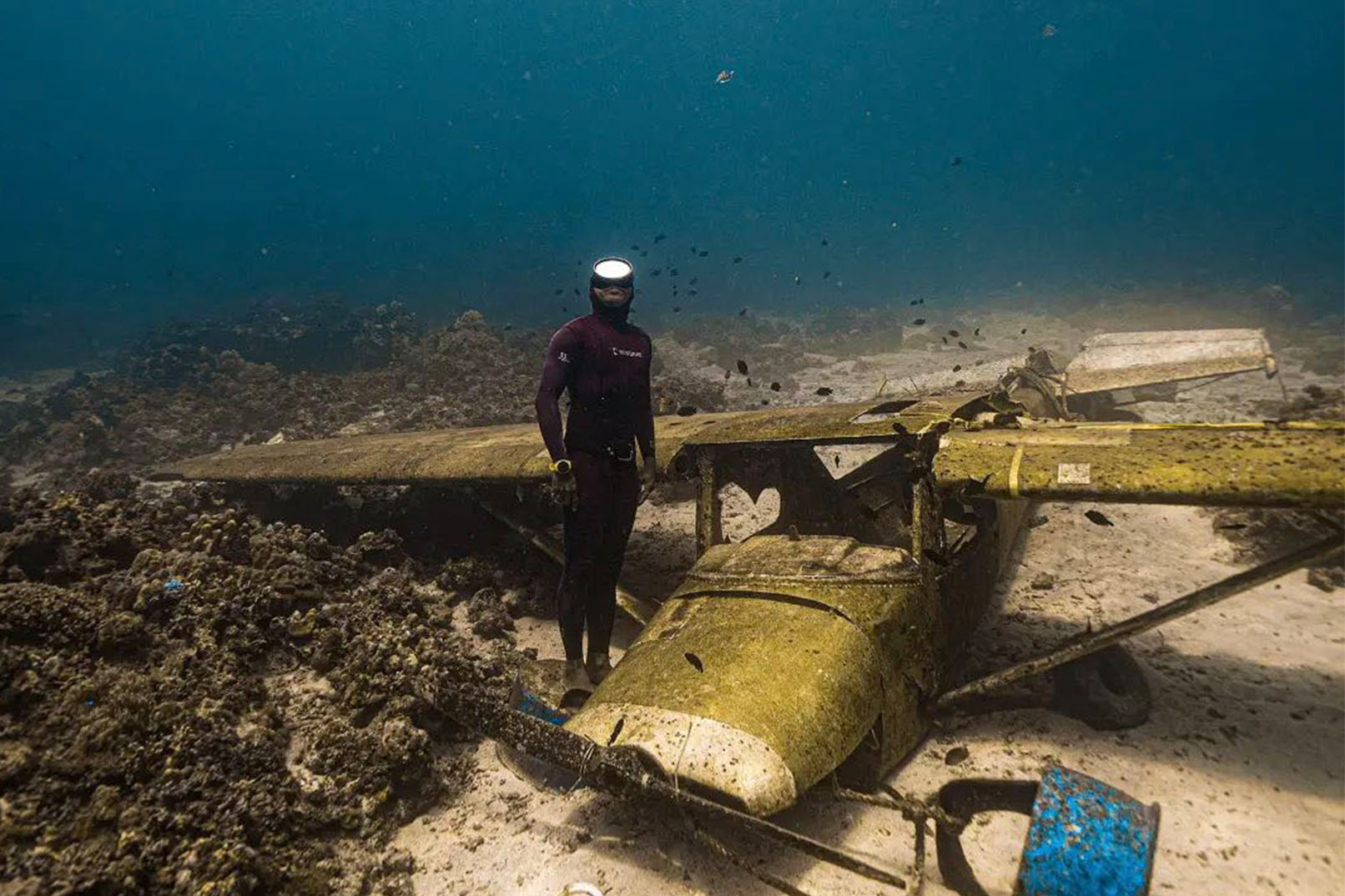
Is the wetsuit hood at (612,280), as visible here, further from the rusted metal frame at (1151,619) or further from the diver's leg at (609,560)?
the rusted metal frame at (1151,619)

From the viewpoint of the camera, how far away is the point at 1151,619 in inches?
133

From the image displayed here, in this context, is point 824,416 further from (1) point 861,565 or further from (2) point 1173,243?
(2) point 1173,243

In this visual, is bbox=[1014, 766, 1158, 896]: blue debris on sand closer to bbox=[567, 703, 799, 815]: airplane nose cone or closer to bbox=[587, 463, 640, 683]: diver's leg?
bbox=[567, 703, 799, 815]: airplane nose cone

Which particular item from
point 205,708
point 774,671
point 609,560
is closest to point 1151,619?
point 774,671

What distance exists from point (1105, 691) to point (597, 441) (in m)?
3.95

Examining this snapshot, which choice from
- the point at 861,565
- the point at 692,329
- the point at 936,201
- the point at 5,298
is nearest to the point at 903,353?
the point at 692,329

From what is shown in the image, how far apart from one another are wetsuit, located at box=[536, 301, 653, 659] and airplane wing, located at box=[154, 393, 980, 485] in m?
0.49

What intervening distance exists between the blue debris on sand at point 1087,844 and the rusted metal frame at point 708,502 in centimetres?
256

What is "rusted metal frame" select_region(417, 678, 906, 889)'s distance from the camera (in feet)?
7.68

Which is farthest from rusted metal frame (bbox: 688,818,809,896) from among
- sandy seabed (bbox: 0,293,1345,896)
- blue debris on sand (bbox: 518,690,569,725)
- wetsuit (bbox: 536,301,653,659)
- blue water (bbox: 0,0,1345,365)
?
blue water (bbox: 0,0,1345,365)

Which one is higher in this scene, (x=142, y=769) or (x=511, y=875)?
(x=142, y=769)

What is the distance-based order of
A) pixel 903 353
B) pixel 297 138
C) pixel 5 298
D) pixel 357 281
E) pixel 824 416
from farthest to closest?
pixel 297 138 < pixel 357 281 < pixel 5 298 < pixel 903 353 < pixel 824 416

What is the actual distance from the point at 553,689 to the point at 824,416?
3.15m

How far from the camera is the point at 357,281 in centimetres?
7519
